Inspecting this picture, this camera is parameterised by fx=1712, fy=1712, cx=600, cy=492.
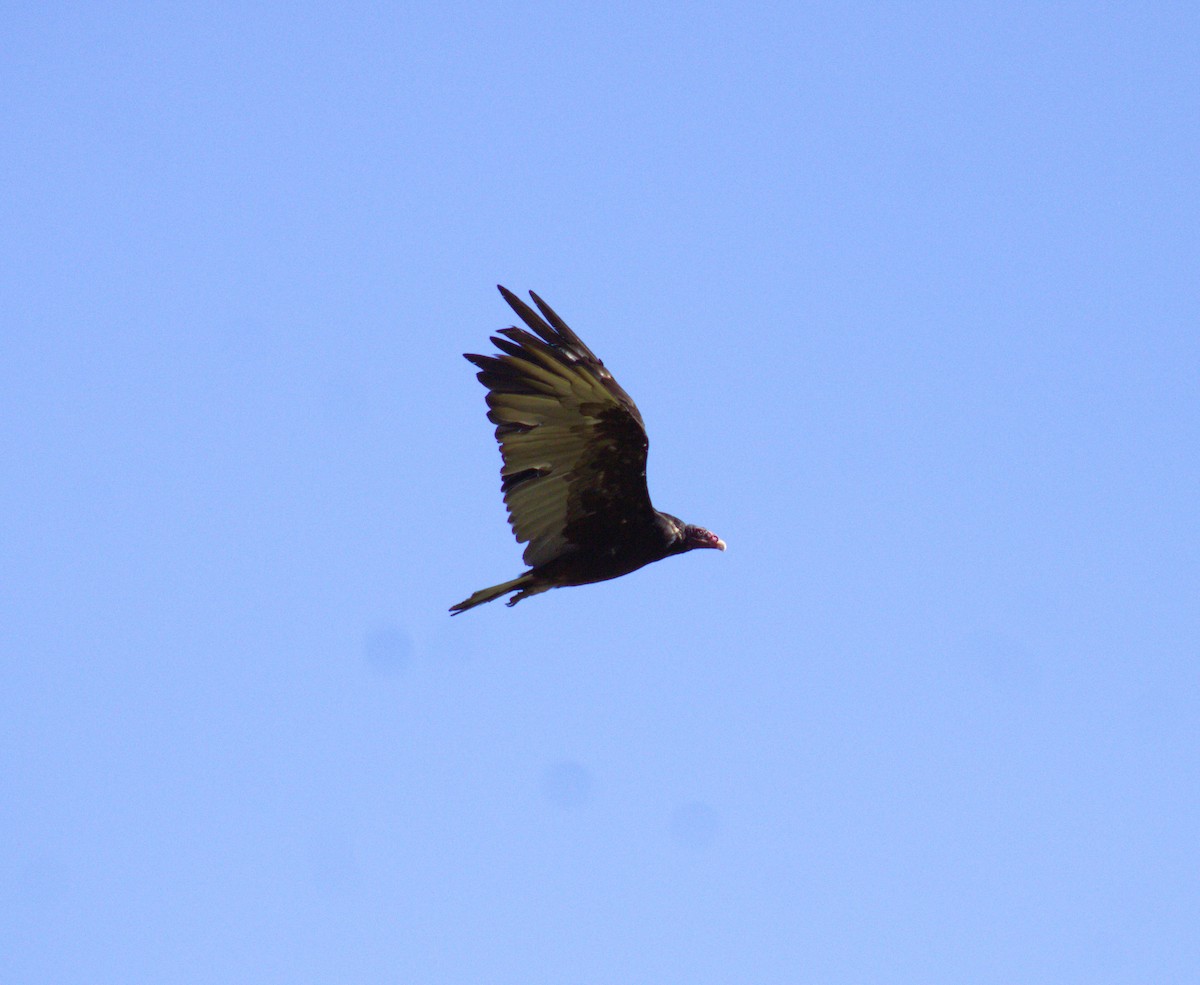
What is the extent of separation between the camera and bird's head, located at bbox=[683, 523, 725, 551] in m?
14.9

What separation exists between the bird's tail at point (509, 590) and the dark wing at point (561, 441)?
0.65 feet

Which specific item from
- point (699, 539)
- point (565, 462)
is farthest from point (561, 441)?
point (699, 539)

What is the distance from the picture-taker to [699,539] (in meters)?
15.0

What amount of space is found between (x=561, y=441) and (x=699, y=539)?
5.77 ft

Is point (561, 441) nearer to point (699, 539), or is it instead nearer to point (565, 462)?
point (565, 462)

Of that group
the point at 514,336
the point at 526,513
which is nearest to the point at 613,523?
the point at 526,513

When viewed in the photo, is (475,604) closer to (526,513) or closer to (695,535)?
(526,513)

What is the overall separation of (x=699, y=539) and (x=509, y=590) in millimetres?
1886

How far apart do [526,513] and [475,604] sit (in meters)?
0.89

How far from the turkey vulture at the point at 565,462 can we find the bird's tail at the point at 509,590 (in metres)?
0.01

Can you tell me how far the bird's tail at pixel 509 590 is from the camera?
1393 centimetres

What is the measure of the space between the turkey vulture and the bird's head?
17 cm

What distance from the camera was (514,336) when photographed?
1373 cm

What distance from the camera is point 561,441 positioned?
14.0 m
